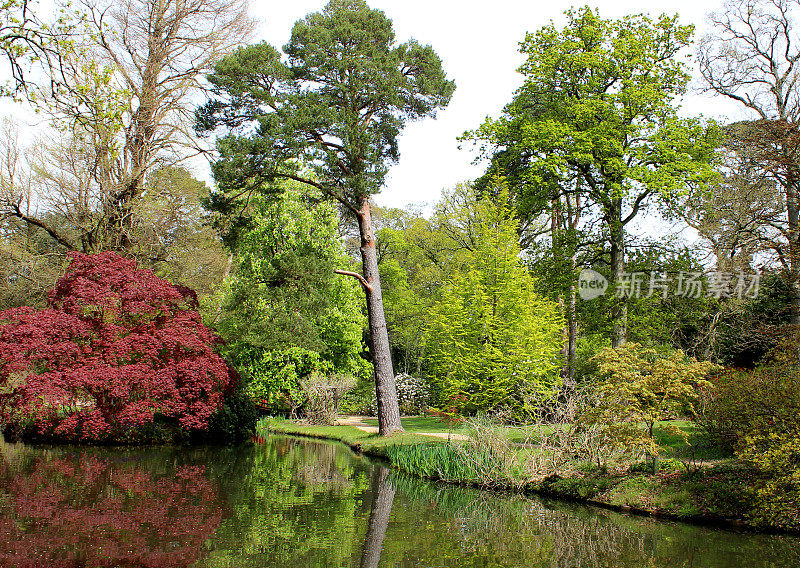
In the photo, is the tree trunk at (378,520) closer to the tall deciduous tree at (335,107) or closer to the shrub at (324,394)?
the tall deciduous tree at (335,107)

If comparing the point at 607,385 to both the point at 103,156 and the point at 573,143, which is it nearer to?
the point at 573,143

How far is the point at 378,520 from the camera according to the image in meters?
8.38

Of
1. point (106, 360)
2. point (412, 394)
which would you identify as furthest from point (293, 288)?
point (412, 394)

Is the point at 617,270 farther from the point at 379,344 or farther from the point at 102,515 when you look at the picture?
the point at 102,515

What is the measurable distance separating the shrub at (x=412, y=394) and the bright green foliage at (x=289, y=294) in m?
2.76

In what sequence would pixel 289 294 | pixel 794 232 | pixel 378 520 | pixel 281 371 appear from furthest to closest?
pixel 281 371 < pixel 289 294 < pixel 794 232 < pixel 378 520

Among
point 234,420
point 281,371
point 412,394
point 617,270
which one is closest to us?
point 234,420

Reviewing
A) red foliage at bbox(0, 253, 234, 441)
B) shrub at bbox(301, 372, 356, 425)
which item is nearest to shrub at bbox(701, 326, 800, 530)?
red foliage at bbox(0, 253, 234, 441)

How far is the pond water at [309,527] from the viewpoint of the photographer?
255 inches

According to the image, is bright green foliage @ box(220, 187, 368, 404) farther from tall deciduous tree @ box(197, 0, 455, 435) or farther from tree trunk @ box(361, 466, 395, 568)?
tree trunk @ box(361, 466, 395, 568)

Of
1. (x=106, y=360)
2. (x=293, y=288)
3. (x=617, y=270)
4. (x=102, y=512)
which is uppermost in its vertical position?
(x=617, y=270)

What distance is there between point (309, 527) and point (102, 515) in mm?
2770

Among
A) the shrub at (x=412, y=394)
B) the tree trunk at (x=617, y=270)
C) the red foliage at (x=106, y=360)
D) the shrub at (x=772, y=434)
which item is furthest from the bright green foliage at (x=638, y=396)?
the shrub at (x=412, y=394)

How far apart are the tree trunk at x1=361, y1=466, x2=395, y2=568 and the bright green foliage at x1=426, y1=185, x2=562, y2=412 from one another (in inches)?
174
